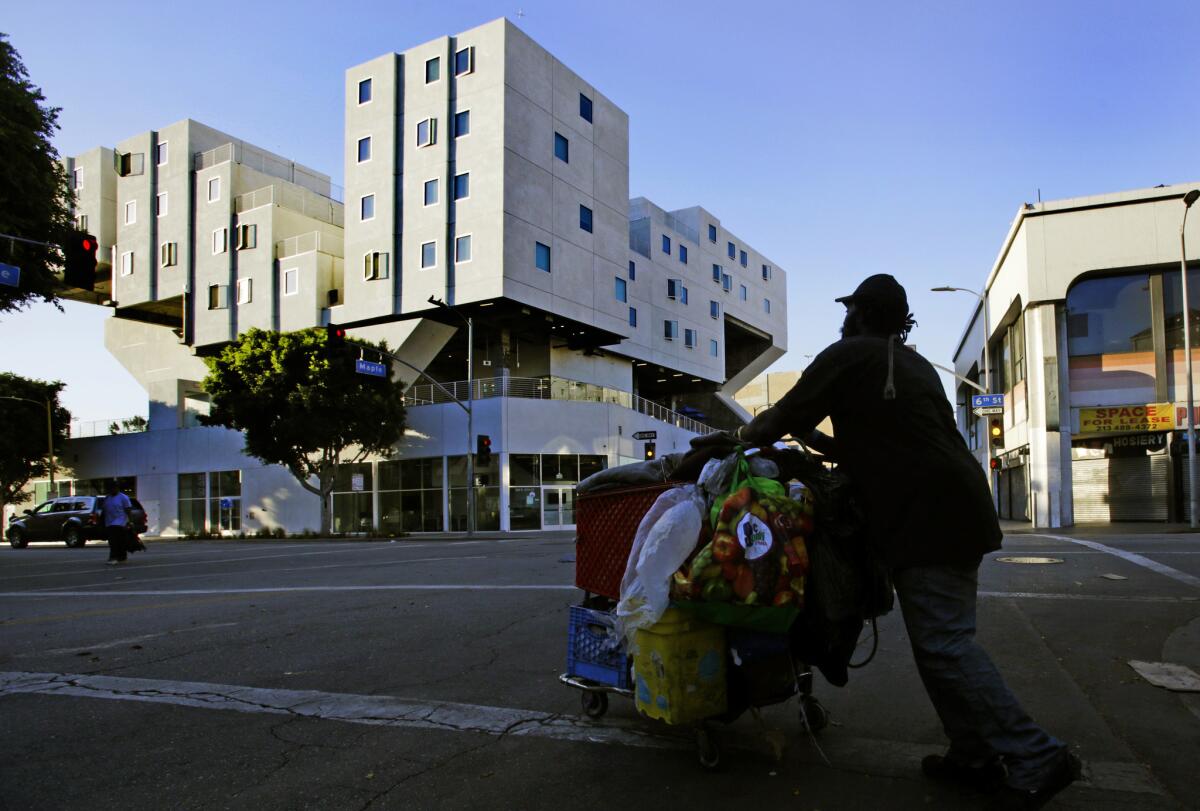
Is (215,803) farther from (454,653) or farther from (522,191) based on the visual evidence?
(522,191)

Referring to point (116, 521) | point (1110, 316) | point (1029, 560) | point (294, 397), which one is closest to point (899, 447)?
point (1029, 560)

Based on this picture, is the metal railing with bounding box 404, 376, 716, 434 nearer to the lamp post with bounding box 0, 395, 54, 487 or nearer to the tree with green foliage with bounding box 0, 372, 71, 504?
the lamp post with bounding box 0, 395, 54, 487

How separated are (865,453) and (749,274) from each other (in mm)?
63280

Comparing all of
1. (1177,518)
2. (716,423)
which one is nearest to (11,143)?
(1177,518)

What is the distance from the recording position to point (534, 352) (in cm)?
4162

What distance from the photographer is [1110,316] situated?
84.2 ft

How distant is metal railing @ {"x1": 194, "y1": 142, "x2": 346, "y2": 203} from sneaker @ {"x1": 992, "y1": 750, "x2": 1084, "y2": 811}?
41326mm

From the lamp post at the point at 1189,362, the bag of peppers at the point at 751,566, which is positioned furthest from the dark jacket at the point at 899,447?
the lamp post at the point at 1189,362

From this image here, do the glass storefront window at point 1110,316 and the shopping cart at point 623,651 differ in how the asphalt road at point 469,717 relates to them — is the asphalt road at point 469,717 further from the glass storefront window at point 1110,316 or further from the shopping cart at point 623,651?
the glass storefront window at point 1110,316

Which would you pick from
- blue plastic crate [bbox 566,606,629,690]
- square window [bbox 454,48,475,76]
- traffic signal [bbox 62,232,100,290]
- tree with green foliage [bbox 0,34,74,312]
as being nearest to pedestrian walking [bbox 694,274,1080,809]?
blue plastic crate [bbox 566,606,629,690]

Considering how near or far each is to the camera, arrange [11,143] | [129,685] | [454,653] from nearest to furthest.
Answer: [129,685] → [454,653] → [11,143]

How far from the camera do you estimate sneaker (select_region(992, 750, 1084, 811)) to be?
2.75 metres

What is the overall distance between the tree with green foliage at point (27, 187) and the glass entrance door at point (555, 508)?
21.8 metres

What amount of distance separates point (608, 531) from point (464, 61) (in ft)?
122
